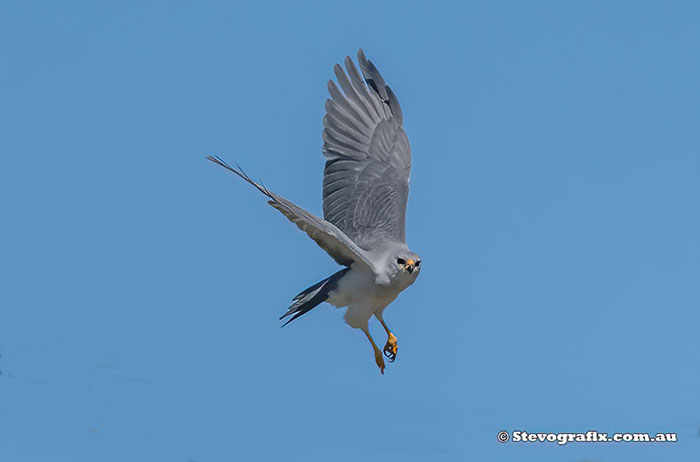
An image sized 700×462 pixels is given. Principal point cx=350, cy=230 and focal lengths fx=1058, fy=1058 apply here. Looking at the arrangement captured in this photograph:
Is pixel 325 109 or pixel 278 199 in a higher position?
pixel 325 109

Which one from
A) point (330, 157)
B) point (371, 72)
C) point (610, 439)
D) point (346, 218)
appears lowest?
point (610, 439)

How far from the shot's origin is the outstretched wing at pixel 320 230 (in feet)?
34.0

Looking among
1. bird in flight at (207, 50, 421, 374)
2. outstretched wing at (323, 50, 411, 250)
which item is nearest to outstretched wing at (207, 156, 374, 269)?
bird in flight at (207, 50, 421, 374)

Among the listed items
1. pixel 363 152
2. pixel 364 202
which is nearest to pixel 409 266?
pixel 364 202

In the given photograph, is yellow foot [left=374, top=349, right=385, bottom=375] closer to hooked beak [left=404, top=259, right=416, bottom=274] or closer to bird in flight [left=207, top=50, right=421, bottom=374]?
bird in flight [left=207, top=50, right=421, bottom=374]

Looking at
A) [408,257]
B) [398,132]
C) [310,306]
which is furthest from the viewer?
[398,132]

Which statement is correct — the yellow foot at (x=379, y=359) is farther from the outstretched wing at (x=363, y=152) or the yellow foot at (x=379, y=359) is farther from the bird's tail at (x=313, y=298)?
the outstretched wing at (x=363, y=152)

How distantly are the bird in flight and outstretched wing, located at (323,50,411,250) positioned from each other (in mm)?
13

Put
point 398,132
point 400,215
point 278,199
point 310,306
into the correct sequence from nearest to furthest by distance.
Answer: point 278,199 < point 310,306 < point 400,215 < point 398,132

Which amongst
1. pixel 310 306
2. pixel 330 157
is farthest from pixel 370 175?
pixel 310 306

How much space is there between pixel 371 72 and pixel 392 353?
429 centimetres

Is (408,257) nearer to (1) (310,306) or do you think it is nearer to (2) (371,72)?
(1) (310,306)

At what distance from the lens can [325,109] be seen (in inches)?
581

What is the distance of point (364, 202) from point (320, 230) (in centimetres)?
327
